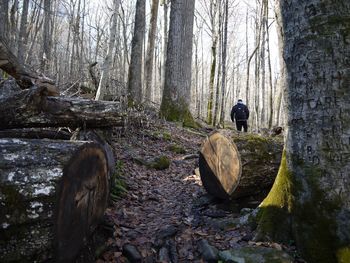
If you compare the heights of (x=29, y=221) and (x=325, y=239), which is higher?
(x=29, y=221)

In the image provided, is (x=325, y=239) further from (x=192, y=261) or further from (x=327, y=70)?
(x=327, y=70)

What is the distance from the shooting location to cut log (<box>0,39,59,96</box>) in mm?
4746

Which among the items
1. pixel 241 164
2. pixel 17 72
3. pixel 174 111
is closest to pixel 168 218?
pixel 241 164

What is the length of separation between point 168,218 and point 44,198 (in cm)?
220

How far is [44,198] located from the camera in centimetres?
216

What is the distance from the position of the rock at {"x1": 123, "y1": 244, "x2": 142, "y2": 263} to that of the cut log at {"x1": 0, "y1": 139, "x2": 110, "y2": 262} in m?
0.61

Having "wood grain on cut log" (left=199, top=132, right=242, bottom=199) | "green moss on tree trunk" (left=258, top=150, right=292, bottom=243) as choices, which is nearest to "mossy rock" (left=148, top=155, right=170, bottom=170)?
"wood grain on cut log" (left=199, top=132, right=242, bottom=199)

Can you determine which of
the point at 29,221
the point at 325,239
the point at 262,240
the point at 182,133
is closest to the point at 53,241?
the point at 29,221

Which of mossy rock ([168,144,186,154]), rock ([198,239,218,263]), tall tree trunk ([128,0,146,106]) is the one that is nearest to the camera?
rock ([198,239,218,263])

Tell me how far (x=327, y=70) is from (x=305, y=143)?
2.22ft

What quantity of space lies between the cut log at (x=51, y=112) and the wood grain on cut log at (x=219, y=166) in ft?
4.89

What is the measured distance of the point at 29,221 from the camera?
6.85 feet

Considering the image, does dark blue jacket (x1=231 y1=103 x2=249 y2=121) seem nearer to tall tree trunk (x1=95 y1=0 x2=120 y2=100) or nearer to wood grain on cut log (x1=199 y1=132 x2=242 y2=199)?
tall tree trunk (x1=95 y1=0 x2=120 y2=100)

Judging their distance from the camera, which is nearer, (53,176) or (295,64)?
(53,176)
